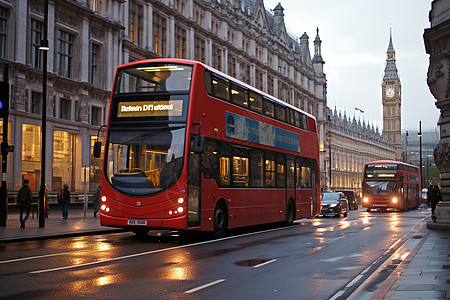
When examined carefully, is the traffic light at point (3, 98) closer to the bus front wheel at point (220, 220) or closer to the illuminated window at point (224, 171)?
the illuminated window at point (224, 171)

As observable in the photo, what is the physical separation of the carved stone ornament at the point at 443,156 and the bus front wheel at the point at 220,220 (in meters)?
8.47

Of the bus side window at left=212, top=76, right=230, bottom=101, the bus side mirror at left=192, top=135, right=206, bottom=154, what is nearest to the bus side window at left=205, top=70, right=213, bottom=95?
the bus side window at left=212, top=76, right=230, bottom=101

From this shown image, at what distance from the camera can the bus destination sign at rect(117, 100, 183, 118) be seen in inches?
616

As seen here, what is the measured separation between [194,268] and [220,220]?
6593mm

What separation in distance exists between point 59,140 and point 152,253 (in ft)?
81.0

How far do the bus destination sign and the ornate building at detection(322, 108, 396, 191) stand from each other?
82.8 meters

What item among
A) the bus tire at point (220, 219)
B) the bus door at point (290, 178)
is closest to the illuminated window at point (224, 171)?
the bus tire at point (220, 219)

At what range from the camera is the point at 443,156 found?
20953mm

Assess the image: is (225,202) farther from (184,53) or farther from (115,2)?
(184,53)

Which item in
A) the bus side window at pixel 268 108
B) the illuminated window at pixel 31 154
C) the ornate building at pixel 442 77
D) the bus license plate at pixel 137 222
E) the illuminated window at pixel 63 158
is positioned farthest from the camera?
the illuminated window at pixel 63 158

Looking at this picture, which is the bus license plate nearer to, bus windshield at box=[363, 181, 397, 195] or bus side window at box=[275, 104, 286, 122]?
bus side window at box=[275, 104, 286, 122]

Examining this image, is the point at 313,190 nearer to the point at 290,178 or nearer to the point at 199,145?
the point at 290,178

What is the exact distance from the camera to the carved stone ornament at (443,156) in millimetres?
20781

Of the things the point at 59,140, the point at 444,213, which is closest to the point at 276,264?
the point at 444,213
